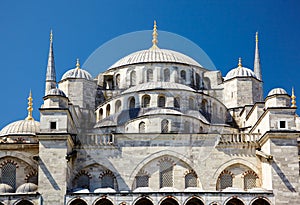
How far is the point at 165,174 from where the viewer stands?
47750 mm

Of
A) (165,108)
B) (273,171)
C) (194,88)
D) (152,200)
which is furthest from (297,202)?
(194,88)

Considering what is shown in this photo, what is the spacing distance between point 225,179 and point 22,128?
13.9 metres

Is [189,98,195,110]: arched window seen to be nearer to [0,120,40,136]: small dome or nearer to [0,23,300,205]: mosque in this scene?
[0,23,300,205]: mosque

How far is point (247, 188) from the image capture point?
47406 mm

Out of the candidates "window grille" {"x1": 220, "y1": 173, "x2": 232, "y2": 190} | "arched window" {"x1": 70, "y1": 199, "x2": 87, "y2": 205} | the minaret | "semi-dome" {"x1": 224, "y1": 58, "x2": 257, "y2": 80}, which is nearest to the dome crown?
"window grille" {"x1": 220, "y1": 173, "x2": 232, "y2": 190}

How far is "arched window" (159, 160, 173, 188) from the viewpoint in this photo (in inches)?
1873

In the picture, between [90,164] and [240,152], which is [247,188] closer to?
[240,152]

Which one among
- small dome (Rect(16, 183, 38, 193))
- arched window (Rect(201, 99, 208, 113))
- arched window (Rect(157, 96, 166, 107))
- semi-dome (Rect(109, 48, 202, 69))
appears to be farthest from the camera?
semi-dome (Rect(109, 48, 202, 69))

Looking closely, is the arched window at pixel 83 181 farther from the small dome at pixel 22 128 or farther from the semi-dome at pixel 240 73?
the semi-dome at pixel 240 73

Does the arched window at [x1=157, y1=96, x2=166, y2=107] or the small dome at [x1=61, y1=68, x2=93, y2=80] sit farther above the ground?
the small dome at [x1=61, y1=68, x2=93, y2=80]

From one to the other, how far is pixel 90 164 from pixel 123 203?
3812mm

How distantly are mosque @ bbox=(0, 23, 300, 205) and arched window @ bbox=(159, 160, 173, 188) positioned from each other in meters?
0.03

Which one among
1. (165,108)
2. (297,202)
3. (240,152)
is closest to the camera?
(297,202)

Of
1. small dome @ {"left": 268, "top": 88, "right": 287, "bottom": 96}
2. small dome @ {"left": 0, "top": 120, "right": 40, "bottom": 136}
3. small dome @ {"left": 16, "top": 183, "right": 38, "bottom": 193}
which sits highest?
small dome @ {"left": 268, "top": 88, "right": 287, "bottom": 96}
